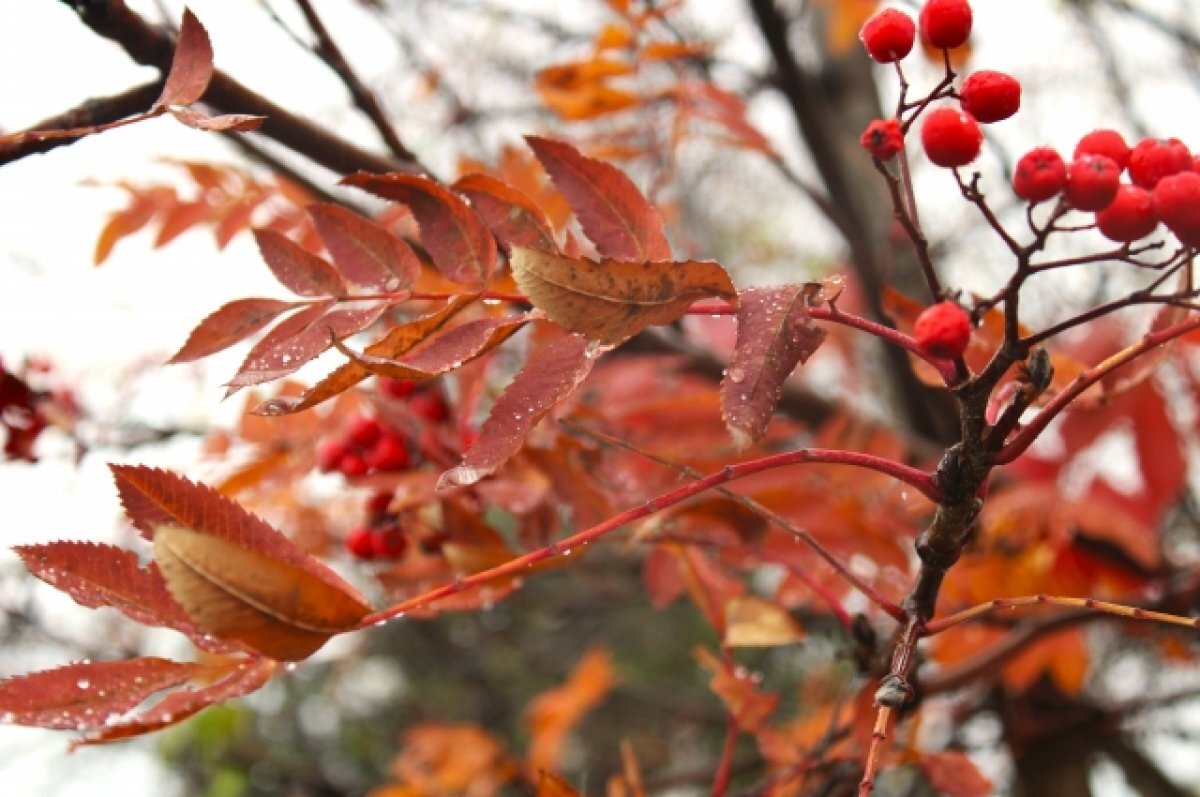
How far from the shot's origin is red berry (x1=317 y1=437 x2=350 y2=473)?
1.00m

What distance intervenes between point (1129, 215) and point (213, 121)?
43 centimetres

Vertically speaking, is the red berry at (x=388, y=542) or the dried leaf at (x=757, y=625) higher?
the red berry at (x=388, y=542)

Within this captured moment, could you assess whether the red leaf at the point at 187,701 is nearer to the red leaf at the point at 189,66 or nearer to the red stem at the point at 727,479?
the red stem at the point at 727,479

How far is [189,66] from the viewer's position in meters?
Answer: 0.57

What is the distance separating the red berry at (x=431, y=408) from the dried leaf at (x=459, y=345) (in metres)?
0.49

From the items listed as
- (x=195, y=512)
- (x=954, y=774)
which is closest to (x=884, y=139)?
(x=195, y=512)

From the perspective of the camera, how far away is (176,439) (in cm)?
130

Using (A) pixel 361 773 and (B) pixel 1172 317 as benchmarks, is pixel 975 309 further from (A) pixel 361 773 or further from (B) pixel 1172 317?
(A) pixel 361 773

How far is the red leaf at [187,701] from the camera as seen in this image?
0.45 meters

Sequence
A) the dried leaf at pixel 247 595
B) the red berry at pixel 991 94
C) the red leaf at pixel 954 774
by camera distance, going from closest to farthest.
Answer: the dried leaf at pixel 247 595 → the red berry at pixel 991 94 → the red leaf at pixel 954 774

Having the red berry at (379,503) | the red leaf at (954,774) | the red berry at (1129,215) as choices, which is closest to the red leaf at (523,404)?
the red berry at (1129,215)

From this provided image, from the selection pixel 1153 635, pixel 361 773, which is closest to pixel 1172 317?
pixel 1153 635

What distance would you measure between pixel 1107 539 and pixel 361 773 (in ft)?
9.44

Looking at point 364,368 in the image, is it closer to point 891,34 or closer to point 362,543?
point 891,34
